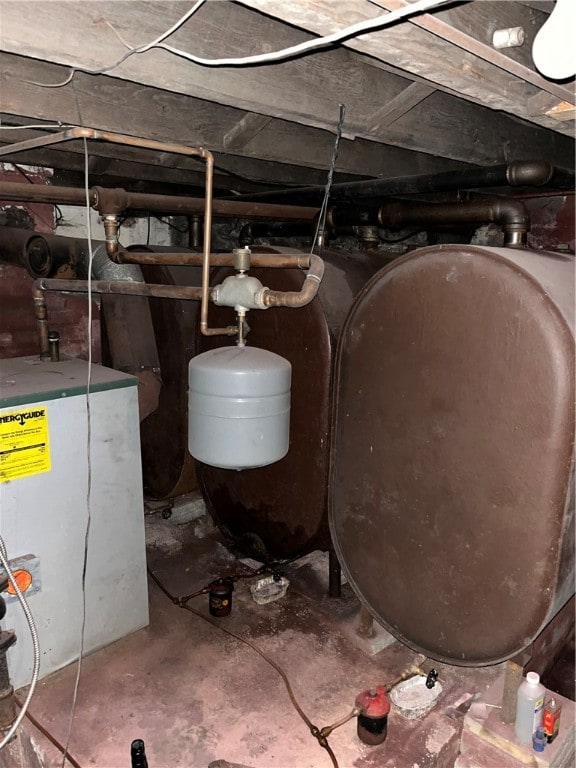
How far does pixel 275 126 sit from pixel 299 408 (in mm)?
1179

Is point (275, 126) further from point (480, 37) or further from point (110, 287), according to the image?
point (480, 37)

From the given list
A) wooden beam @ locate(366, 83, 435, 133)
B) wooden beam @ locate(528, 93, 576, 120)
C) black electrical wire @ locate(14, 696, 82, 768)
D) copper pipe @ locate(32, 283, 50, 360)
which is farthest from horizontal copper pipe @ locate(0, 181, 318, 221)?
black electrical wire @ locate(14, 696, 82, 768)

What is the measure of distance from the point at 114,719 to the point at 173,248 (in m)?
2.59

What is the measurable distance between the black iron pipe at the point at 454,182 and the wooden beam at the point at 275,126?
10 cm

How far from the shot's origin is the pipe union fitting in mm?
1945

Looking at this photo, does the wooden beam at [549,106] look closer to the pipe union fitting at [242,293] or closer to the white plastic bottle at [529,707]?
the pipe union fitting at [242,293]

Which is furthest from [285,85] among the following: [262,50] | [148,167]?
[148,167]

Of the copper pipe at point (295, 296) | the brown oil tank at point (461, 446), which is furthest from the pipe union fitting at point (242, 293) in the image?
the brown oil tank at point (461, 446)

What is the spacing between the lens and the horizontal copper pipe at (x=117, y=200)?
2285 millimetres

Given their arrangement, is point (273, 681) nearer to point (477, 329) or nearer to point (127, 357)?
point (477, 329)

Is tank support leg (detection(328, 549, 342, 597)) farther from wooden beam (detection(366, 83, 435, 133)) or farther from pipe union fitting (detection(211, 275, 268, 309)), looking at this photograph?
wooden beam (detection(366, 83, 435, 133))

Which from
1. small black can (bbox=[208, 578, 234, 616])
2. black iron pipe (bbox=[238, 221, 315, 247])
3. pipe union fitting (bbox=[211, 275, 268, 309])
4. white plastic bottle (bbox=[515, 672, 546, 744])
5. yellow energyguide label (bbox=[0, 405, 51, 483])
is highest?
black iron pipe (bbox=[238, 221, 315, 247])

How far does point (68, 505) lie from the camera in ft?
7.05

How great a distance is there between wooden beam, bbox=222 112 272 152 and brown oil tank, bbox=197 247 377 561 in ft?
1.51
